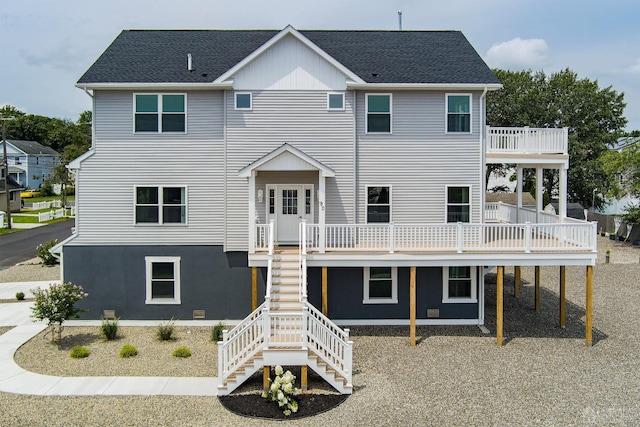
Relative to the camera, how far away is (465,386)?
12.8 m

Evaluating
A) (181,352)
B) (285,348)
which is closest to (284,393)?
(285,348)

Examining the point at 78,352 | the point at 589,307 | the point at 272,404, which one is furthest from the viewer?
the point at 589,307

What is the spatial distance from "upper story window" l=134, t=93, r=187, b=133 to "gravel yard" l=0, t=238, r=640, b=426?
23.6 feet

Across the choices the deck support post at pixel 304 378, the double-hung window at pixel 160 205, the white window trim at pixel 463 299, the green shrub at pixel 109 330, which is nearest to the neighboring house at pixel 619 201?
A: the white window trim at pixel 463 299

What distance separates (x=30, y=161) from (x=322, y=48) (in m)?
74.0

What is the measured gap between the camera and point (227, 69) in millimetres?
18594

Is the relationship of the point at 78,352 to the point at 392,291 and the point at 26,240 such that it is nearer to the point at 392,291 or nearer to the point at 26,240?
the point at 392,291

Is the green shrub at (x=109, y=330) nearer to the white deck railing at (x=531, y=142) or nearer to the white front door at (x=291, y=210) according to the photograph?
the white front door at (x=291, y=210)

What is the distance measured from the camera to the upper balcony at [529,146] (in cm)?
1858

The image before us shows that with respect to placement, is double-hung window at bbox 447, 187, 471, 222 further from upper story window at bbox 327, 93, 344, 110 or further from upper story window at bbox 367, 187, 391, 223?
upper story window at bbox 327, 93, 344, 110

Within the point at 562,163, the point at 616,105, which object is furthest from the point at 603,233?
the point at 562,163

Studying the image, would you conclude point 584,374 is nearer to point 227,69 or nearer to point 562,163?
point 562,163

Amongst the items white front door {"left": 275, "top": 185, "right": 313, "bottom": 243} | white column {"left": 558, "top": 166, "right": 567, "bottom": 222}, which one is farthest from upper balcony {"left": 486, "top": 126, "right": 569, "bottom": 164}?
white front door {"left": 275, "top": 185, "right": 313, "bottom": 243}

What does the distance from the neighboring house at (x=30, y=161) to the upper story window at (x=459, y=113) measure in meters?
70.7
